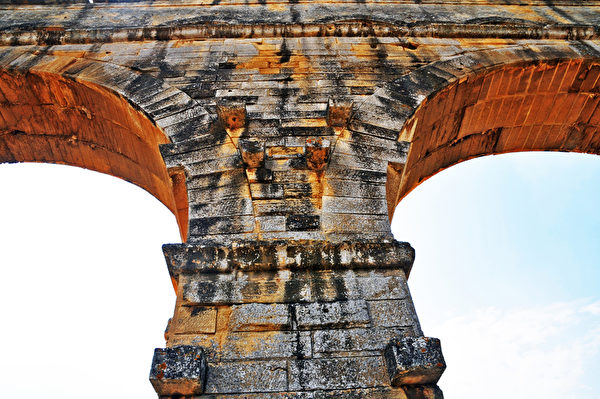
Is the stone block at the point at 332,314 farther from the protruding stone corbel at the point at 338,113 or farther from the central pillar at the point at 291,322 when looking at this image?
the protruding stone corbel at the point at 338,113

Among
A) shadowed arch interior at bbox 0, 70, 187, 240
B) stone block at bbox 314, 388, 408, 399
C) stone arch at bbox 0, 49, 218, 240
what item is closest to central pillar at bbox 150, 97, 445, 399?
stone block at bbox 314, 388, 408, 399

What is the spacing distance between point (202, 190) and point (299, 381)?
1.92m

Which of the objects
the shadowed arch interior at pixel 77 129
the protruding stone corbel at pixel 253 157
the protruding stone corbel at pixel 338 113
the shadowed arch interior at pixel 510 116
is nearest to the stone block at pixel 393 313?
the protruding stone corbel at pixel 253 157

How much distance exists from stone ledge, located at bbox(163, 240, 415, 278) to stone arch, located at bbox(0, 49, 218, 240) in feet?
4.68

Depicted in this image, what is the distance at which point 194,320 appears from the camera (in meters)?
3.28

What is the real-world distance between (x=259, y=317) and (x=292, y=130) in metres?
2.14

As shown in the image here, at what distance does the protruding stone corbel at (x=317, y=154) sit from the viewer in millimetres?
4324

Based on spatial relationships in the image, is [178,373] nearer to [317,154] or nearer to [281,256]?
[281,256]

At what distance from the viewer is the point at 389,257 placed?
12.0 ft

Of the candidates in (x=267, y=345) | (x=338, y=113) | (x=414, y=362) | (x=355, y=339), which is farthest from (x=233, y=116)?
(x=414, y=362)

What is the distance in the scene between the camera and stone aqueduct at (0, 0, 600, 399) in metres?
3.14

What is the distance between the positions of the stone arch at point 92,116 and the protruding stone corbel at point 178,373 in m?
2.18

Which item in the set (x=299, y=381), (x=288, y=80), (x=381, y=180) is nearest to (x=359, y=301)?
(x=299, y=381)

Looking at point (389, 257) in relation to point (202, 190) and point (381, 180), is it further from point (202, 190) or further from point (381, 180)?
point (202, 190)
